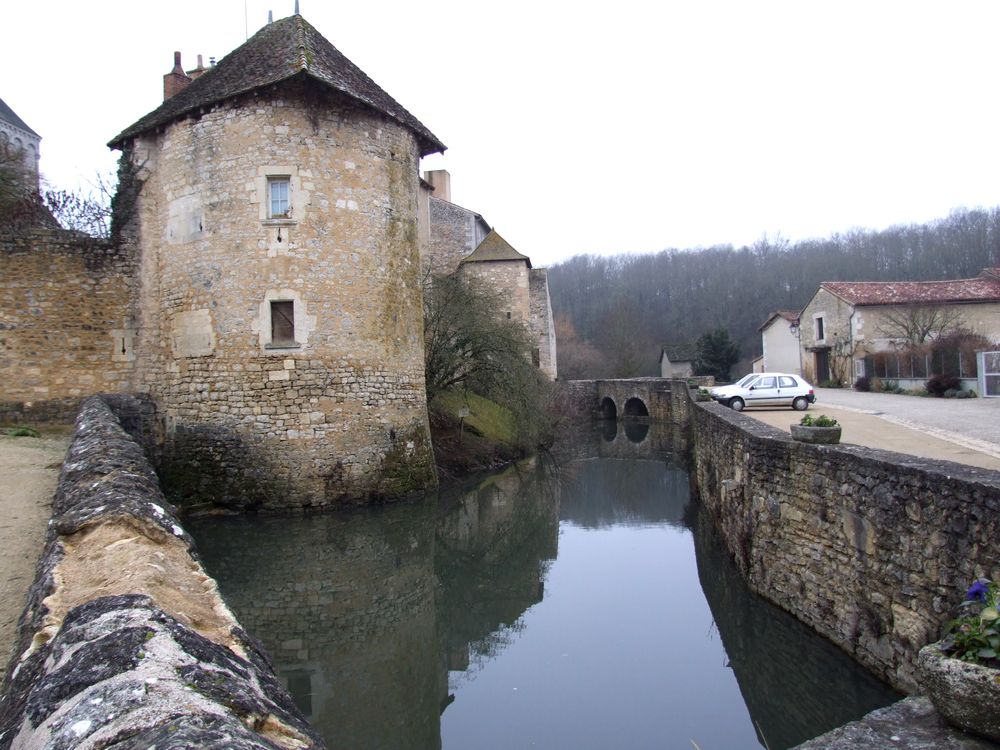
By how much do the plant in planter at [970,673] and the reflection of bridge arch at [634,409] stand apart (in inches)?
1462

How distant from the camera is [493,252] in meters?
31.5

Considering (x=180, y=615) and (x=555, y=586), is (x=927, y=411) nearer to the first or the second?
(x=555, y=586)

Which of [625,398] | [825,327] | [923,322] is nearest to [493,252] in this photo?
[625,398]

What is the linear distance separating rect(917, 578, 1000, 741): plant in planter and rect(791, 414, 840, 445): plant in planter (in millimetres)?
3665

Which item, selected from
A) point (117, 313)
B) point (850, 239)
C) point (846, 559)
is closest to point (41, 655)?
point (846, 559)

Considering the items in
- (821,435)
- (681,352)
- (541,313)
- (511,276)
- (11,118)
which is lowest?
(821,435)

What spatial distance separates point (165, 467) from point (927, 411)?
1471cm

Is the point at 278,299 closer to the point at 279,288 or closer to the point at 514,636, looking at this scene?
the point at 279,288

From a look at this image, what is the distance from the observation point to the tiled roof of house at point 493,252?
102ft

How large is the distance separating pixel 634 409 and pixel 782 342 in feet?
29.1

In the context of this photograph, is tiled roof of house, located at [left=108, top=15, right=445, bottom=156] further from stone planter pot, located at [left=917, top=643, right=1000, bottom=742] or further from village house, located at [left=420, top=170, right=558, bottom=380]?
village house, located at [left=420, top=170, right=558, bottom=380]

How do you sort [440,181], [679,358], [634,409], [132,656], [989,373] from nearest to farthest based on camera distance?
[132,656], [989,373], [440,181], [634,409], [679,358]

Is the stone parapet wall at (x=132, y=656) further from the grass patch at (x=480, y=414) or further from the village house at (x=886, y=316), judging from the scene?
the village house at (x=886, y=316)

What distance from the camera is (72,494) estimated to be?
4223 millimetres
